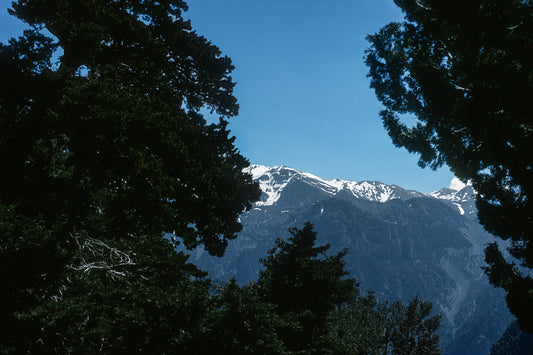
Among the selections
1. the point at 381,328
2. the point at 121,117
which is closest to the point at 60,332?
the point at 121,117

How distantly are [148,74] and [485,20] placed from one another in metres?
11.0

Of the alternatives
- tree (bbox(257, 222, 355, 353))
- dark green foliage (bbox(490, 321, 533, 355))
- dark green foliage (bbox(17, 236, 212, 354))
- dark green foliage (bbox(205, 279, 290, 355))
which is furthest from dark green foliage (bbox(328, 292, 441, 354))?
dark green foliage (bbox(490, 321, 533, 355))

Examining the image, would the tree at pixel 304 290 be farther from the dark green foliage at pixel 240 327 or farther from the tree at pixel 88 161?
the tree at pixel 88 161

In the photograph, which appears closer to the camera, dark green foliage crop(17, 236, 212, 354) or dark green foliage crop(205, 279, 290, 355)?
dark green foliage crop(17, 236, 212, 354)

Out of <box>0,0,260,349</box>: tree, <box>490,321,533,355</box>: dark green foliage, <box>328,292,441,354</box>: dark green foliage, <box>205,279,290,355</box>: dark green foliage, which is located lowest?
<box>490,321,533,355</box>: dark green foliage

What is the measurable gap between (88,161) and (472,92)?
11.1m

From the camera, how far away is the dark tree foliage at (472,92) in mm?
8883

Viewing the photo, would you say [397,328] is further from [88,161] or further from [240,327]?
[88,161]

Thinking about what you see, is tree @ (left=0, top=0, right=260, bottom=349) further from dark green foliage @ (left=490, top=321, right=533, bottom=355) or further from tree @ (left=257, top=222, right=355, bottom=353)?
dark green foliage @ (left=490, top=321, right=533, bottom=355)

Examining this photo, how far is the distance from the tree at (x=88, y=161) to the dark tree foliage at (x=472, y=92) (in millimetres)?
7661

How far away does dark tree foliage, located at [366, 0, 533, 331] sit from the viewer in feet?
29.1

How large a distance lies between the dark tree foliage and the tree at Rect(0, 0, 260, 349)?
7.66m

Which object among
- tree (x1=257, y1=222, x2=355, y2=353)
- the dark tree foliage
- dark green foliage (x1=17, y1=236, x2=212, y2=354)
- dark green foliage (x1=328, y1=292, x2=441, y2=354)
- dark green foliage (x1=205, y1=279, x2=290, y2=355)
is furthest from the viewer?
dark green foliage (x1=328, y1=292, x2=441, y2=354)

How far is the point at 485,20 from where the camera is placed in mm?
9961
